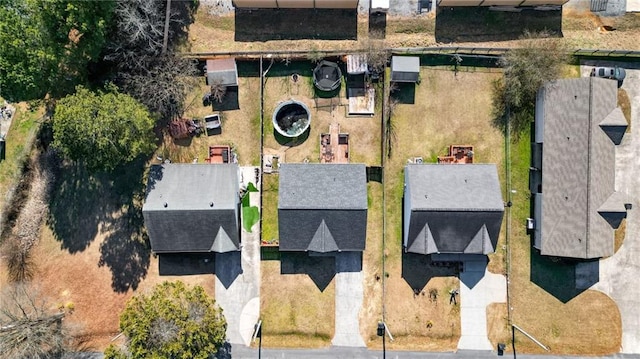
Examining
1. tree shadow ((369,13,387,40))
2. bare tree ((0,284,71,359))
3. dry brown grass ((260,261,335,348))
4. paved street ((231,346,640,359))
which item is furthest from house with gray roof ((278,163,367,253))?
bare tree ((0,284,71,359))

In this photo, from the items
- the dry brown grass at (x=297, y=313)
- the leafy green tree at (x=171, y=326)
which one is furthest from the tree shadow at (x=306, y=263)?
the leafy green tree at (x=171, y=326)

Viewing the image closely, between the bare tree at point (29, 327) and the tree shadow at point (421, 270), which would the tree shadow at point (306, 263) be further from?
the bare tree at point (29, 327)

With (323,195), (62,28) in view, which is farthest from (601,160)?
(62,28)

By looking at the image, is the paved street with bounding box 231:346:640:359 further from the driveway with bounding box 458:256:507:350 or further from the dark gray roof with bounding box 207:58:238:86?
the dark gray roof with bounding box 207:58:238:86

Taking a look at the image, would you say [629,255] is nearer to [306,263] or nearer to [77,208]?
[306,263]

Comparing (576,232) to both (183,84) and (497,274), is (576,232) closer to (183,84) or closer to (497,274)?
(497,274)

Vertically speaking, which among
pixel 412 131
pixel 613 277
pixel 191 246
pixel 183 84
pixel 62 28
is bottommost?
pixel 613 277

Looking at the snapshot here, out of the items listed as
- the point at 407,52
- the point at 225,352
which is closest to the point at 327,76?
the point at 407,52
